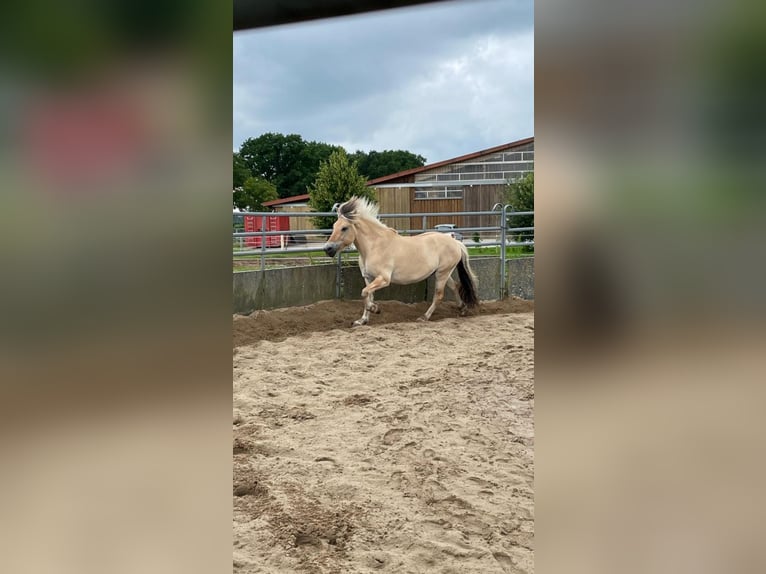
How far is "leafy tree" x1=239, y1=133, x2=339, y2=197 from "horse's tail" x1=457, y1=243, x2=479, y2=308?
2441 centimetres

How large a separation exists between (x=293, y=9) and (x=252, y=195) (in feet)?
72.1

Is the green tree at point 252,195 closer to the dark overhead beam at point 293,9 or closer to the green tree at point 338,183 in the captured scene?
the green tree at point 338,183

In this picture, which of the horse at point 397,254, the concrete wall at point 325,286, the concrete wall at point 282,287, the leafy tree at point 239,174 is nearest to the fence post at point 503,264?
the concrete wall at point 325,286

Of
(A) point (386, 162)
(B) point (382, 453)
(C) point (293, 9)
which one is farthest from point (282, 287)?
(A) point (386, 162)

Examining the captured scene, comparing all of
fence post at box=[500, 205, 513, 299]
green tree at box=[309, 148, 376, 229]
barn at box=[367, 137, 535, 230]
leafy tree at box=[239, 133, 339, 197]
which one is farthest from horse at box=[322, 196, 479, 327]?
leafy tree at box=[239, 133, 339, 197]

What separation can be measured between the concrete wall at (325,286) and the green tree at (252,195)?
50.2 feet

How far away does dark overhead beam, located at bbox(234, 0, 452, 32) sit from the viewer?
94 cm

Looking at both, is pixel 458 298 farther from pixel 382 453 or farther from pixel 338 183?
pixel 338 183

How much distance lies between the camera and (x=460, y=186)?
13148 millimetres

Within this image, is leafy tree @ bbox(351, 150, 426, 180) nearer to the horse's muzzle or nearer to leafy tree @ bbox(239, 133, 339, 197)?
leafy tree @ bbox(239, 133, 339, 197)

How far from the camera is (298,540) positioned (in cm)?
160
